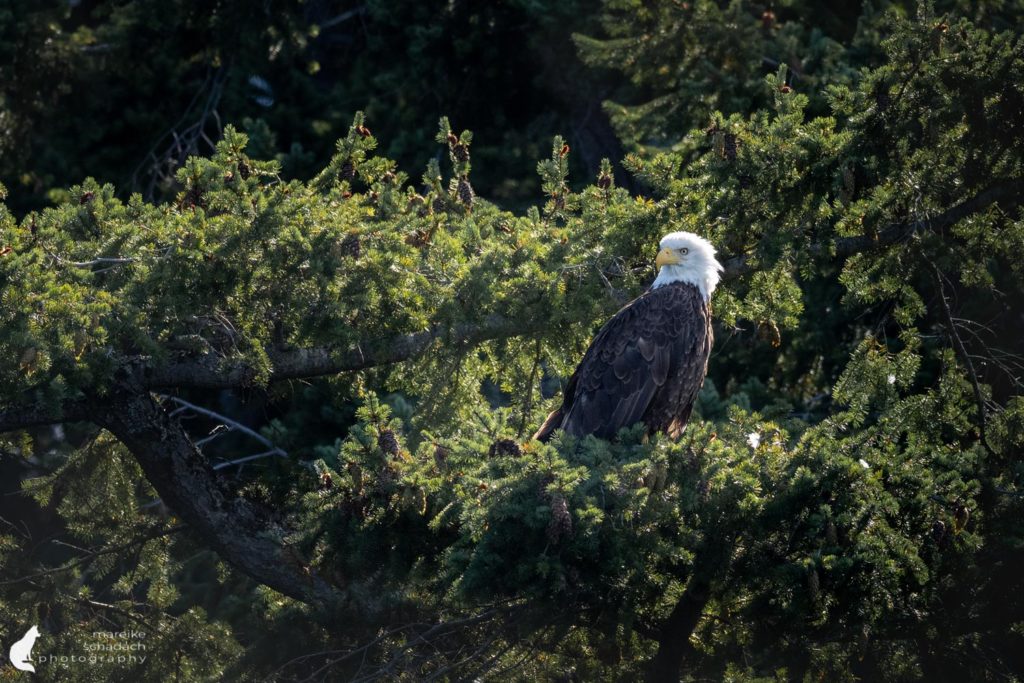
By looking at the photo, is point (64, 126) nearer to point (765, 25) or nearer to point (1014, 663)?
point (765, 25)

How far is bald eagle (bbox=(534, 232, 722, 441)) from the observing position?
696 centimetres

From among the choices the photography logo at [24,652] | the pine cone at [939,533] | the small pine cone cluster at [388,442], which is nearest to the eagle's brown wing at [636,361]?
the small pine cone cluster at [388,442]

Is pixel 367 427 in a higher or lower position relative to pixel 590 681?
higher

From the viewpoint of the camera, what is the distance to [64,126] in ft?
34.0

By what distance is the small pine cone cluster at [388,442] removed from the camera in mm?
5457

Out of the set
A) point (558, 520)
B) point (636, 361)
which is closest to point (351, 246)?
point (558, 520)

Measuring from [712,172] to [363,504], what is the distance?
2460 millimetres

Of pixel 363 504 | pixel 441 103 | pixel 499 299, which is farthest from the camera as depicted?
pixel 441 103

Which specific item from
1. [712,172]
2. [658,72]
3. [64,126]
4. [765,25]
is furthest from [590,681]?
[64,126]

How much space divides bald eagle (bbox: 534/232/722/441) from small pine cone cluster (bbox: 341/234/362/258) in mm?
1805

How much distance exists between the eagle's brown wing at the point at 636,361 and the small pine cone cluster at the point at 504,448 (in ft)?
5.89

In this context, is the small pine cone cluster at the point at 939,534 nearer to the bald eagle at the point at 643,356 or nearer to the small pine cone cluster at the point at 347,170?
the bald eagle at the point at 643,356

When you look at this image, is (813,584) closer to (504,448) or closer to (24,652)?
(504,448)

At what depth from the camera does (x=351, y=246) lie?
18.6 ft
